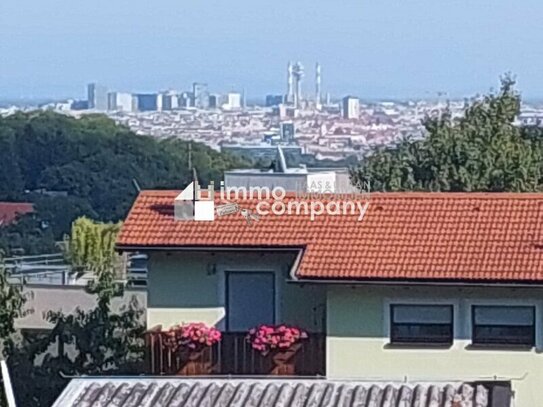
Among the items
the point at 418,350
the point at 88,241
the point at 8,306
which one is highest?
the point at 418,350

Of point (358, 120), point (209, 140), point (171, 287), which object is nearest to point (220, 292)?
point (171, 287)

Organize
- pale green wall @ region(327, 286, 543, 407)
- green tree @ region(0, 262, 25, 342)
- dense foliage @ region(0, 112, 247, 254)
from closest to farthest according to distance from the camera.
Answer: pale green wall @ region(327, 286, 543, 407), green tree @ region(0, 262, 25, 342), dense foliage @ region(0, 112, 247, 254)

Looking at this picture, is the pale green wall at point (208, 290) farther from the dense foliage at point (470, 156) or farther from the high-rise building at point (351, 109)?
the high-rise building at point (351, 109)

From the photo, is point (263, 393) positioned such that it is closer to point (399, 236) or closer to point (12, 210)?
point (399, 236)

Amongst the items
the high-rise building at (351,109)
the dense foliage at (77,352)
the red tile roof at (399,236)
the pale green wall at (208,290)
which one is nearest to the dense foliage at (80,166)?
the dense foliage at (77,352)

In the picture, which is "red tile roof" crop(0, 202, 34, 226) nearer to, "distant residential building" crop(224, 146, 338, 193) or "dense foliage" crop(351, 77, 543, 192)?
"dense foliage" crop(351, 77, 543, 192)

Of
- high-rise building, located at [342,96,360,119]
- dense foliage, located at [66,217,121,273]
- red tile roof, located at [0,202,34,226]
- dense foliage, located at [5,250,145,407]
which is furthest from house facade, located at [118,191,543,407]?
high-rise building, located at [342,96,360,119]

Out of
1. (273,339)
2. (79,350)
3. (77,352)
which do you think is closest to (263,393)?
(273,339)
